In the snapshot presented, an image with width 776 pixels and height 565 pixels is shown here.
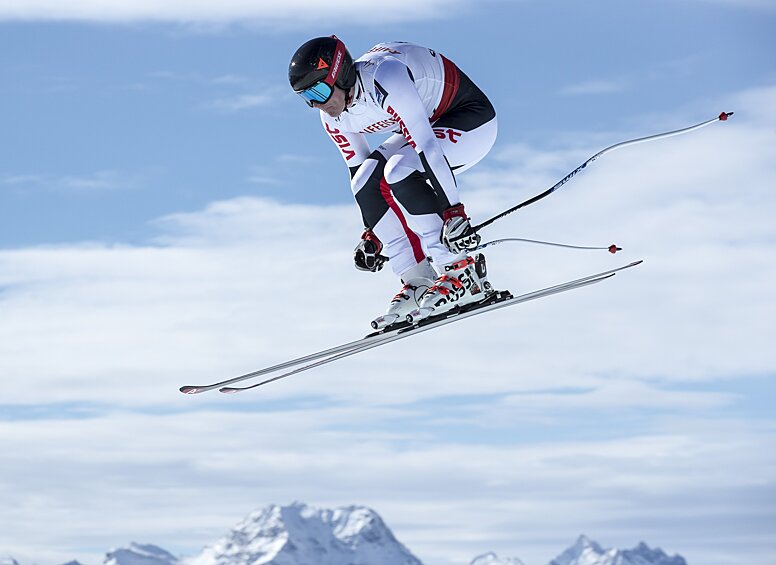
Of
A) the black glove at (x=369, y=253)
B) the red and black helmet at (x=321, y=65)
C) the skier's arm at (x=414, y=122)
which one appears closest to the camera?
the red and black helmet at (x=321, y=65)

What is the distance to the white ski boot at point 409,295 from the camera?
49.8 ft

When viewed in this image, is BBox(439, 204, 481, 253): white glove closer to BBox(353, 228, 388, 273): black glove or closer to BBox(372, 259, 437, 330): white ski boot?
BBox(372, 259, 437, 330): white ski boot

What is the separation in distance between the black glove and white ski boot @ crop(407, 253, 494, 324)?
903 millimetres

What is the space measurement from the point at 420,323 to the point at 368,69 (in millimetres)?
3057

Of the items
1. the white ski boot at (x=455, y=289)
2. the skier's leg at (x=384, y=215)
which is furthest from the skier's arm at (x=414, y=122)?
the white ski boot at (x=455, y=289)

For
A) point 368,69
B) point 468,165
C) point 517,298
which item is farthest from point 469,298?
point 368,69

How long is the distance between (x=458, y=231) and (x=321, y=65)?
2.39 meters

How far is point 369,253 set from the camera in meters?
15.6

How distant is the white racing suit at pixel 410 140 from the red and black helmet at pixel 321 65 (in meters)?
0.22

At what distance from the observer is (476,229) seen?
14.6 metres

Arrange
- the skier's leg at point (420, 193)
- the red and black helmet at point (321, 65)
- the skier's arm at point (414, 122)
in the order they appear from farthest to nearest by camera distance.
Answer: the skier's leg at point (420, 193)
the skier's arm at point (414, 122)
the red and black helmet at point (321, 65)

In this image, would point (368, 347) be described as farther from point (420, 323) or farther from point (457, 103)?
point (457, 103)

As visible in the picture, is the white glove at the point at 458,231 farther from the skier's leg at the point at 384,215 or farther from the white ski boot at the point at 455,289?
the skier's leg at the point at 384,215

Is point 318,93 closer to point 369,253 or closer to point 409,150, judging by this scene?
point 409,150
